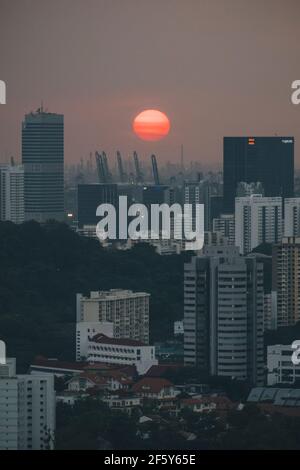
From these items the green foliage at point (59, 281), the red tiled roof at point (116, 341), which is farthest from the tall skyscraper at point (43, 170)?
the red tiled roof at point (116, 341)

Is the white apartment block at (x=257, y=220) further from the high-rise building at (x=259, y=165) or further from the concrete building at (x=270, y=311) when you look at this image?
the concrete building at (x=270, y=311)

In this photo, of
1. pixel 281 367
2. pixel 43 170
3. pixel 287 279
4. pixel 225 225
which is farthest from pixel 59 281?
pixel 43 170

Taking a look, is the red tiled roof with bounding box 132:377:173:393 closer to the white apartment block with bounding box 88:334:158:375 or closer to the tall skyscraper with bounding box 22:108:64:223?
the white apartment block with bounding box 88:334:158:375

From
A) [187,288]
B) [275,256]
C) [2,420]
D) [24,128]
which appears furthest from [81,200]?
[2,420]

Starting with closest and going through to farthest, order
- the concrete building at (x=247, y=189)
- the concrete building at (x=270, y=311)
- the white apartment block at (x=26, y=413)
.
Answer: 1. the white apartment block at (x=26, y=413)
2. the concrete building at (x=270, y=311)
3. the concrete building at (x=247, y=189)

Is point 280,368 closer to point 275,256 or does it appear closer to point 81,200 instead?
point 275,256

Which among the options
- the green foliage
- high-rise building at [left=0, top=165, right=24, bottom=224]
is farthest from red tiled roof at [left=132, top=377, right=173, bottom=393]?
high-rise building at [left=0, top=165, right=24, bottom=224]
